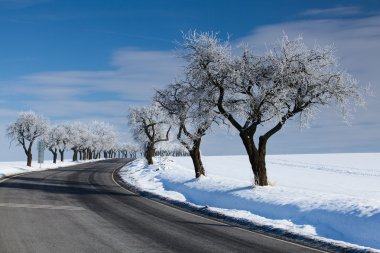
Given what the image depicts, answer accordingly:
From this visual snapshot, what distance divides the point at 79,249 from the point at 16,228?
3.61 m

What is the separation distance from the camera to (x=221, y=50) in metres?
25.7

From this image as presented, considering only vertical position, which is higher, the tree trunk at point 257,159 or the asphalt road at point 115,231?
the tree trunk at point 257,159

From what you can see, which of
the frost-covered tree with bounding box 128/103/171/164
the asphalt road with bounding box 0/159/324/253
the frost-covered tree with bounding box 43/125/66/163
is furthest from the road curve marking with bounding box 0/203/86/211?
the frost-covered tree with bounding box 43/125/66/163

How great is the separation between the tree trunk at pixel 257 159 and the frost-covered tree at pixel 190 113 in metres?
2.65

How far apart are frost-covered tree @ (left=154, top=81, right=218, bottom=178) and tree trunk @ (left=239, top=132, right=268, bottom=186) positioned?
2647mm

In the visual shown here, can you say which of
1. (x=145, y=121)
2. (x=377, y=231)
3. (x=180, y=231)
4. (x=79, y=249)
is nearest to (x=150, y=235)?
(x=180, y=231)

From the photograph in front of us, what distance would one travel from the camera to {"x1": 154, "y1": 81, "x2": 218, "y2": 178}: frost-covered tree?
26.6m

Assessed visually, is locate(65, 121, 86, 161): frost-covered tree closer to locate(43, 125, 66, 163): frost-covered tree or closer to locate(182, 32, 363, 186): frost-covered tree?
locate(43, 125, 66, 163): frost-covered tree

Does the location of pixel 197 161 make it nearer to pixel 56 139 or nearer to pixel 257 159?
→ pixel 257 159

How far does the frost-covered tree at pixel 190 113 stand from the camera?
26562 millimetres

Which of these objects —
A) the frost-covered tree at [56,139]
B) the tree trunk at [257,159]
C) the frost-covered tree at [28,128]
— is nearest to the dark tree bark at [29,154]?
the frost-covered tree at [28,128]

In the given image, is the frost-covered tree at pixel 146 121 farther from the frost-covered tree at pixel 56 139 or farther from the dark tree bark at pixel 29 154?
the frost-covered tree at pixel 56 139

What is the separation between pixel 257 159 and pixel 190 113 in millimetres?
6160

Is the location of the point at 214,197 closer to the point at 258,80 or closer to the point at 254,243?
the point at 258,80
